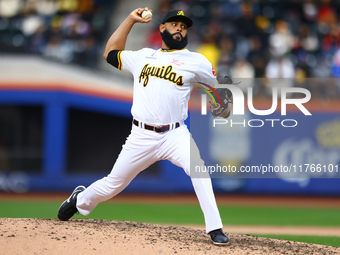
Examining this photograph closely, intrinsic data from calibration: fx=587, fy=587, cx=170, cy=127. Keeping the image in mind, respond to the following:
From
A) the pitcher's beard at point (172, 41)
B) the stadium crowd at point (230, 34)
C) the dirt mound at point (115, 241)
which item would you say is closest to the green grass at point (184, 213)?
the stadium crowd at point (230, 34)

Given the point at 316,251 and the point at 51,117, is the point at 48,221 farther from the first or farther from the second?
the point at 51,117

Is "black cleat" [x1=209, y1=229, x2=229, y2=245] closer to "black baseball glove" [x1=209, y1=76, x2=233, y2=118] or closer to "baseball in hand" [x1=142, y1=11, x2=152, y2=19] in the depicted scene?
"black baseball glove" [x1=209, y1=76, x2=233, y2=118]

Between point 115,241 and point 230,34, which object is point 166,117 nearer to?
point 115,241

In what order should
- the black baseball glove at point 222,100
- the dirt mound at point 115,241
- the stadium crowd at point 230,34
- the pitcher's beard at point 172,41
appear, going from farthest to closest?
the stadium crowd at point 230,34, the black baseball glove at point 222,100, the pitcher's beard at point 172,41, the dirt mound at point 115,241

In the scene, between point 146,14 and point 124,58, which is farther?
point 124,58

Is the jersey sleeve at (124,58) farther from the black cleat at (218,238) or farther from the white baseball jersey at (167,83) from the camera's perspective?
the black cleat at (218,238)

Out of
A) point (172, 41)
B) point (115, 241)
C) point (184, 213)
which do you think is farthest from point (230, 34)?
point (115, 241)

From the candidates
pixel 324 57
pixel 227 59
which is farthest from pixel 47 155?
pixel 324 57
